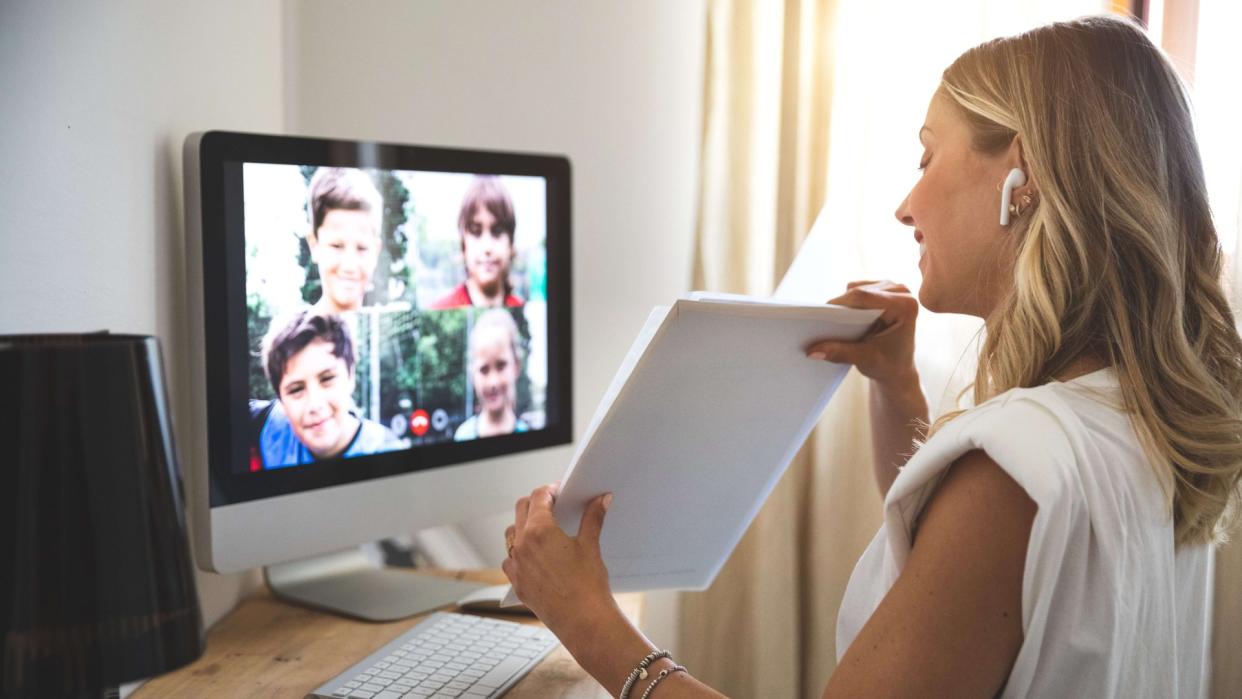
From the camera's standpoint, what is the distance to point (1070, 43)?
938 mm

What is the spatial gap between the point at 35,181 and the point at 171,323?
31 centimetres

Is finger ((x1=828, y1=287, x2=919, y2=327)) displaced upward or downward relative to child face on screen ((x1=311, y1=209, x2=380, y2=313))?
downward

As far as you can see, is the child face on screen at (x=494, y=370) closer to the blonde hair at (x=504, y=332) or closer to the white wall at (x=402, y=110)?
the blonde hair at (x=504, y=332)

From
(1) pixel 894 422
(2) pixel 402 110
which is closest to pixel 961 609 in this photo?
(1) pixel 894 422

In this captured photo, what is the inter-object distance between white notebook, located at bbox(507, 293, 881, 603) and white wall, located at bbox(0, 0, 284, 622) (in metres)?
0.53

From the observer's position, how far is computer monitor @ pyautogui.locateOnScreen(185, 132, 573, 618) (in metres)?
1.15

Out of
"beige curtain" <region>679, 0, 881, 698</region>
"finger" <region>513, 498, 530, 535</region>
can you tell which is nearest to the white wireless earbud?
"finger" <region>513, 498, 530, 535</region>

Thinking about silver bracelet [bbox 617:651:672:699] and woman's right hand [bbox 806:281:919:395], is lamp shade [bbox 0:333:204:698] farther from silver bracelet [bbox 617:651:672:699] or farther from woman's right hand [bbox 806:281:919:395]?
woman's right hand [bbox 806:281:919:395]

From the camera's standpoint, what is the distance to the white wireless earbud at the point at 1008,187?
3.08 ft

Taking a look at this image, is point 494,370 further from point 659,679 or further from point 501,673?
point 659,679

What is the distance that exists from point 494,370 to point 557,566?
502 millimetres

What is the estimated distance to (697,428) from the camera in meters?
1.07

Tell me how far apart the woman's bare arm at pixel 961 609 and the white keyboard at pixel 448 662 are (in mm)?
445

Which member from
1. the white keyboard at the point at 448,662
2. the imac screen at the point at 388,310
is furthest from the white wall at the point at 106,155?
the white keyboard at the point at 448,662
